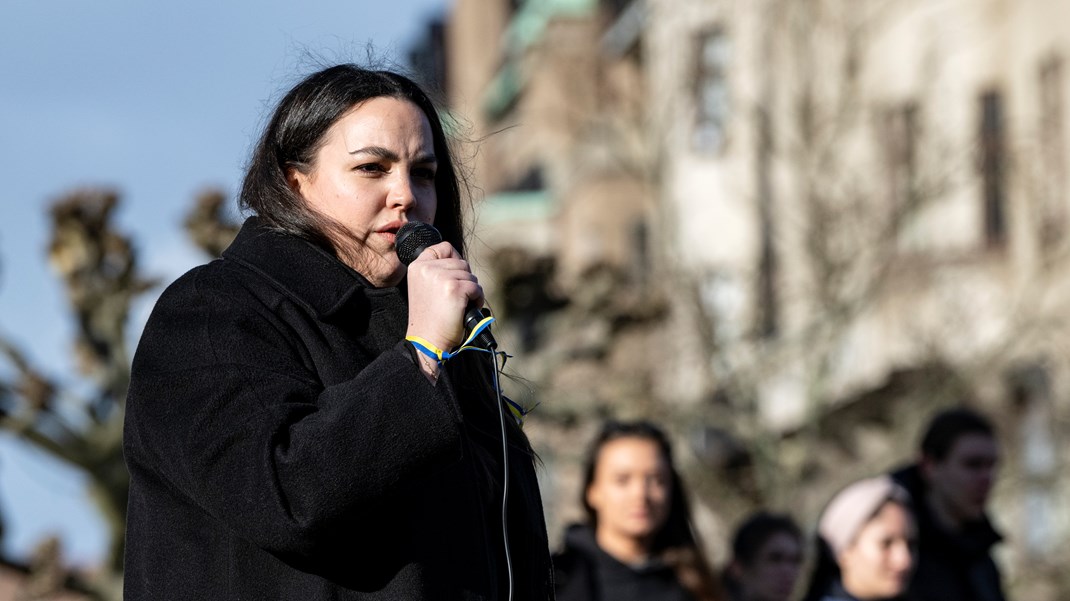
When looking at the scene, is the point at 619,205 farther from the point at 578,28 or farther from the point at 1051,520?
the point at 1051,520

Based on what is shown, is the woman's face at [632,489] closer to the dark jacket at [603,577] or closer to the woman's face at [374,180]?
the dark jacket at [603,577]

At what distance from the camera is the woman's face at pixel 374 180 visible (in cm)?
323

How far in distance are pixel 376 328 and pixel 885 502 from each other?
11.4 ft

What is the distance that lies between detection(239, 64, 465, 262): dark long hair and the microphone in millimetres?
147

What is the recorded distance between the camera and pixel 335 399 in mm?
2918

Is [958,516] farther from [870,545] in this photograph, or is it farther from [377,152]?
[377,152]

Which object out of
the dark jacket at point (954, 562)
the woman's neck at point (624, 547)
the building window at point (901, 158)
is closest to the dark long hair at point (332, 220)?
the woman's neck at point (624, 547)

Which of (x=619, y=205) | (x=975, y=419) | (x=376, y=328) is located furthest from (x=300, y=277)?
(x=619, y=205)

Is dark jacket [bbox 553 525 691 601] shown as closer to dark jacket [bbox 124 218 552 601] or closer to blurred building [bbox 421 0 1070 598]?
dark jacket [bbox 124 218 552 601]

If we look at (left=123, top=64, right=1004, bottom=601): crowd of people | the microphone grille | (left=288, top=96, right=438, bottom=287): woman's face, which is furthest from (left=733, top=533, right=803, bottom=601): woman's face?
the microphone grille

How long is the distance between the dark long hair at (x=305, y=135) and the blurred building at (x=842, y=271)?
10.1 meters

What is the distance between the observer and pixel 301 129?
331 centimetres

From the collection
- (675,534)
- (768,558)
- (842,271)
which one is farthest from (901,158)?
(675,534)

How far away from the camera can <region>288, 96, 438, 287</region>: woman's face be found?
323 centimetres
